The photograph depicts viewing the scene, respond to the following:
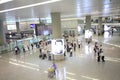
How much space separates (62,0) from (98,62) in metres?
8.80

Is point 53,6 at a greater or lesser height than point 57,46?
greater

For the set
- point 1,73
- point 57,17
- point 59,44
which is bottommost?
point 1,73

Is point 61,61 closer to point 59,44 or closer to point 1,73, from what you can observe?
point 59,44

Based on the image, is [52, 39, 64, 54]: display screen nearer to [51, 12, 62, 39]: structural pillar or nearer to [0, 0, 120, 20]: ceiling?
[51, 12, 62, 39]: structural pillar

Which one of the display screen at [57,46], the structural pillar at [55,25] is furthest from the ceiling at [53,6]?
the display screen at [57,46]

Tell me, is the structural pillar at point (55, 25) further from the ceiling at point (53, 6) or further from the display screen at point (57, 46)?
the ceiling at point (53, 6)

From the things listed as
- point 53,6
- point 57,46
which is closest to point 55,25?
point 57,46

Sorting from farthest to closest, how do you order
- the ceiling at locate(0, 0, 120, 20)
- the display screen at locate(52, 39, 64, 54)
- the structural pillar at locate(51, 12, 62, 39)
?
the structural pillar at locate(51, 12, 62, 39) < the display screen at locate(52, 39, 64, 54) < the ceiling at locate(0, 0, 120, 20)

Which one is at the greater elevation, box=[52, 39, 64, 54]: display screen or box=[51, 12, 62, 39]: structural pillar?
box=[51, 12, 62, 39]: structural pillar

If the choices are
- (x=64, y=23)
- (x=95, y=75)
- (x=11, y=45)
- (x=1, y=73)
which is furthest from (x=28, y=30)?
(x=95, y=75)

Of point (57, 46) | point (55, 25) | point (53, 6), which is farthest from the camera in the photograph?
point (55, 25)

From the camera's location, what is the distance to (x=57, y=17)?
55.9ft

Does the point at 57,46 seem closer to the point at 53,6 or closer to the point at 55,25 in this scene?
the point at 55,25

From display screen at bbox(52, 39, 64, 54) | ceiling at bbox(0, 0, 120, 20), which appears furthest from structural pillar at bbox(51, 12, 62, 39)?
ceiling at bbox(0, 0, 120, 20)
